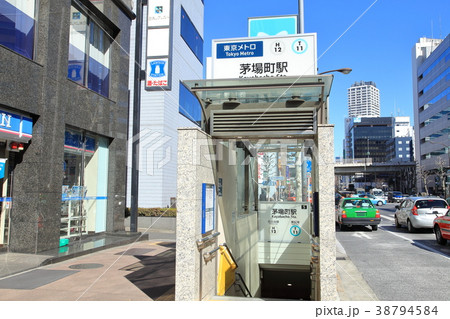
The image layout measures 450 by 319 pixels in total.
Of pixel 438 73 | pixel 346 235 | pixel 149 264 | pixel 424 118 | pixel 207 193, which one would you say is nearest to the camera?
pixel 207 193

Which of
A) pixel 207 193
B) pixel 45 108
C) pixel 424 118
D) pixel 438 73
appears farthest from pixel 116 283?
pixel 424 118

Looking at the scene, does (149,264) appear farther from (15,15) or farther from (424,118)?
(424,118)

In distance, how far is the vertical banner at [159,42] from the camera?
39.9ft

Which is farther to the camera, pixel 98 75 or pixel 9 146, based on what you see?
pixel 98 75

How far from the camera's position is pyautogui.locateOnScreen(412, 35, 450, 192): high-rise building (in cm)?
6412

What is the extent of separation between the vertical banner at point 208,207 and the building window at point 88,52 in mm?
7423

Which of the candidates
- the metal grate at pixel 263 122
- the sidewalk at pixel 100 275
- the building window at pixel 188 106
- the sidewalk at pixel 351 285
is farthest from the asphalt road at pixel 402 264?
the building window at pixel 188 106

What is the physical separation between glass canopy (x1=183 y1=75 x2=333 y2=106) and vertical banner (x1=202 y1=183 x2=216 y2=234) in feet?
4.92

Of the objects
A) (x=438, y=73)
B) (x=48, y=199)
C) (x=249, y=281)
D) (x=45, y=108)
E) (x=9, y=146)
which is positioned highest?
(x=438, y=73)

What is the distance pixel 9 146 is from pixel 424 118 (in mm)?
82157

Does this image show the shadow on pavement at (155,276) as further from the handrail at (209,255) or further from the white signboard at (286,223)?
the white signboard at (286,223)

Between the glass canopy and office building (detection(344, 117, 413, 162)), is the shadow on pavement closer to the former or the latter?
the glass canopy

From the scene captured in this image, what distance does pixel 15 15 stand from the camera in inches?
364
